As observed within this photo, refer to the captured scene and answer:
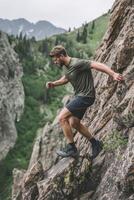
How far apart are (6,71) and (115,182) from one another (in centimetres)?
13610

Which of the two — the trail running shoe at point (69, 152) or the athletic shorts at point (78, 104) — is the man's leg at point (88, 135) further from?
the trail running shoe at point (69, 152)

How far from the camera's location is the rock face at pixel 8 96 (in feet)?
443

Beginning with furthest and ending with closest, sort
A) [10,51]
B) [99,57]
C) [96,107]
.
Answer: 1. [10,51]
2. [99,57]
3. [96,107]

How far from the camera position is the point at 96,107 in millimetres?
21828

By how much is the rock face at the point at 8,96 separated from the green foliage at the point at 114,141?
116 meters

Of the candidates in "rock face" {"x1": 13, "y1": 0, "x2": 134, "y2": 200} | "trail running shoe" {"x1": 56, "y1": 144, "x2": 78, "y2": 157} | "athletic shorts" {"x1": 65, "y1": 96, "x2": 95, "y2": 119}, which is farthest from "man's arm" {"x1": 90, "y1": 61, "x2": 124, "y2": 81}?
"trail running shoe" {"x1": 56, "y1": 144, "x2": 78, "y2": 157}

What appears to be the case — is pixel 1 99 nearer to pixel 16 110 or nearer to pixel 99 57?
pixel 16 110

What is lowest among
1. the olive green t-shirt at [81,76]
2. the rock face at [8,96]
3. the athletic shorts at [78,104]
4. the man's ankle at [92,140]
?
the rock face at [8,96]

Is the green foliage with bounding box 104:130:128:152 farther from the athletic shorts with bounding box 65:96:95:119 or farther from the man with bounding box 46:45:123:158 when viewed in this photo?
the athletic shorts with bounding box 65:96:95:119

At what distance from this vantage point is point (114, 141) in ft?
53.8

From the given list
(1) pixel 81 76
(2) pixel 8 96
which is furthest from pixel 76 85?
(2) pixel 8 96

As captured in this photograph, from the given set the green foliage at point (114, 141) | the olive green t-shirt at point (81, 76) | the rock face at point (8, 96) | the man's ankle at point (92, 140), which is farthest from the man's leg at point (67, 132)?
the rock face at point (8, 96)

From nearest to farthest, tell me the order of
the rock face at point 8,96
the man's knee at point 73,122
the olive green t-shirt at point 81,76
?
the olive green t-shirt at point 81,76 → the man's knee at point 73,122 → the rock face at point 8,96

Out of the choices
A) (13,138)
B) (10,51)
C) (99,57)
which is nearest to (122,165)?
(99,57)
